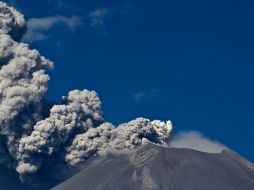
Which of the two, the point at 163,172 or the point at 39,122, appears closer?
the point at 39,122

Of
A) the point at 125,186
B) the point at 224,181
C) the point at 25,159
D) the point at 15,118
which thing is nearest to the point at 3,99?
the point at 15,118

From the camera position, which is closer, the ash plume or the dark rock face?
the ash plume

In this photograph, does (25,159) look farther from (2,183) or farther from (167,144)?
(167,144)

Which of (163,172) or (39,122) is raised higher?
(163,172)

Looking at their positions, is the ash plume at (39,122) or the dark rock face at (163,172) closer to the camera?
the ash plume at (39,122)
